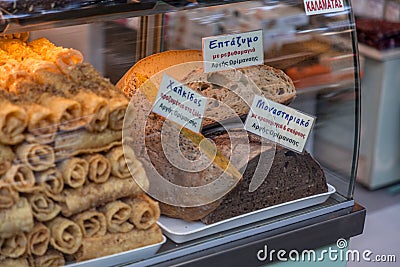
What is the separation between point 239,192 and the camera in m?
1.73

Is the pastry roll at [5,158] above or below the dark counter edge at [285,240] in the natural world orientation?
above

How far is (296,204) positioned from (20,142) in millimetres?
796

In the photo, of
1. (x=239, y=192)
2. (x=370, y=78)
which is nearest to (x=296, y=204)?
(x=239, y=192)

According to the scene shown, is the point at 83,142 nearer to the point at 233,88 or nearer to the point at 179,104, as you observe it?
the point at 179,104

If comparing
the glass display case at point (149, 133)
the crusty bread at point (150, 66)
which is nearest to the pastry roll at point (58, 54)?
the glass display case at point (149, 133)

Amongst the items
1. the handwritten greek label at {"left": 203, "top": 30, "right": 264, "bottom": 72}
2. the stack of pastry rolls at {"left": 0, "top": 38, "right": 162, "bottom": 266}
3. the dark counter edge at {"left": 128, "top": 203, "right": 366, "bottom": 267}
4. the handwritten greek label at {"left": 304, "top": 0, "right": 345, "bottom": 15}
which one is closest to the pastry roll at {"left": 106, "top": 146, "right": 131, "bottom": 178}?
the stack of pastry rolls at {"left": 0, "top": 38, "right": 162, "bottom": 266}

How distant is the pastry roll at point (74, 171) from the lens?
141cm

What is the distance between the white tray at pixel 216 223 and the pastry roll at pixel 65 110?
0.38 metres

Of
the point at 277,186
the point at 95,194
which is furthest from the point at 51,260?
the point at 277,186

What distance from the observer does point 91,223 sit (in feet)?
4.88

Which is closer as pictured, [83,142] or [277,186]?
[83,142]

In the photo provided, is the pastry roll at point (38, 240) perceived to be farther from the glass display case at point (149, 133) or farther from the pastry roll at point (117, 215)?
the pastry roll at point (117, 215)

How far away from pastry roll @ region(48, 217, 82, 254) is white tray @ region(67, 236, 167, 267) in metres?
0.05

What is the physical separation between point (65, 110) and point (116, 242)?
0.33 metres
